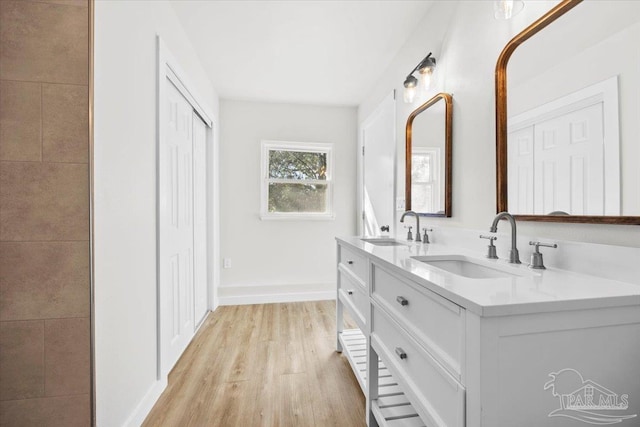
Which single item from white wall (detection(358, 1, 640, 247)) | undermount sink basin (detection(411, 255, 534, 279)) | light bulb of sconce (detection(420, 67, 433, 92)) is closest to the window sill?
white wall (detection(358, 1, 640, 247))

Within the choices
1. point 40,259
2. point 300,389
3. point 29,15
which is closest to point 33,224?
point 40,259

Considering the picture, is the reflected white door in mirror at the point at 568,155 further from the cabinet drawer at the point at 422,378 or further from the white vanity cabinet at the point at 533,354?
the cabinet drawer at the point at 422,378

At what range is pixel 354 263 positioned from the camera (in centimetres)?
178

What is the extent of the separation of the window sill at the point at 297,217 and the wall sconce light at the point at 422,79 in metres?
1.80

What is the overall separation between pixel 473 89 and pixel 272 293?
284 centimetres

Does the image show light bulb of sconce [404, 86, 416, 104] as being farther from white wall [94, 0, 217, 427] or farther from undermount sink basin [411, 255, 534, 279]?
white wall [94, 0, 217, 427]

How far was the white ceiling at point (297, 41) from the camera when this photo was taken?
1949 millimetres

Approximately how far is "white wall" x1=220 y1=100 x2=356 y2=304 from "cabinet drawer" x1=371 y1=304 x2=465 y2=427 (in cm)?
232

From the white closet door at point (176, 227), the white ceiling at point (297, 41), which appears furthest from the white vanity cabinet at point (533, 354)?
the white ceiling at point (297, 41)

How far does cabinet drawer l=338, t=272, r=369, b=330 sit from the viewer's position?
1.56m

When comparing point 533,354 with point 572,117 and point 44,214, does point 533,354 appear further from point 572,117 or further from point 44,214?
point 44,214

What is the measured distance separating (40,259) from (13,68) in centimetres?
Answer: 70

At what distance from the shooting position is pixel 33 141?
1.07 m

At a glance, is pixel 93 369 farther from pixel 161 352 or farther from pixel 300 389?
pixel 300 389
